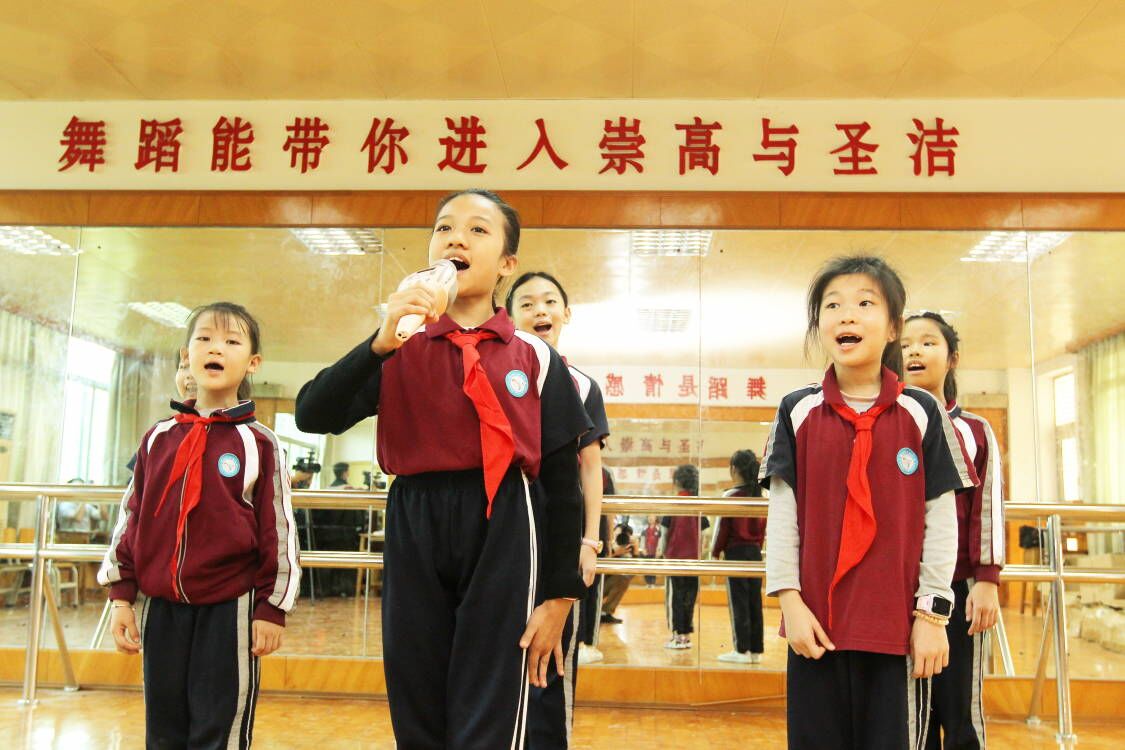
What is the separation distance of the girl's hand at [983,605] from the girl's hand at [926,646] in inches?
28.2

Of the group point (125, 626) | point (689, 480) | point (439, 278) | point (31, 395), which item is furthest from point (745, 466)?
point (31, 395)

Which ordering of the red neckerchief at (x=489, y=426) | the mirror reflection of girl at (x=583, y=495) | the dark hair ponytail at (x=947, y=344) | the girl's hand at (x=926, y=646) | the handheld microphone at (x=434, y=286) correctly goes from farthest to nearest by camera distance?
the dark hair ponytail at (x=947, y=344) → the mirror reflection of girl at (x=583, y=495) → the girl's hand at (x=926, y=646) → the red neckerchief at (x=489, y=426) → the handheld microphone at (x=434, y=286)

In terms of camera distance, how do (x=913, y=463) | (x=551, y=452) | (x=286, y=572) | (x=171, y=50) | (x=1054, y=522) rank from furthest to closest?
(x=171, y=50) < (x=1054, y=522) < (x=286, y=572) < (x=913, y=463) < (x=551, y=452)

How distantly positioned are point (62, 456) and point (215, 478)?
2.85 meters

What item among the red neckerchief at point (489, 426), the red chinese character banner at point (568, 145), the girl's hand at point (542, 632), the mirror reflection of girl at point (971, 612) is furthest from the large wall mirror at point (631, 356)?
the red neckerchief at point (489, 426)

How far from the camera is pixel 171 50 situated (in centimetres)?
410

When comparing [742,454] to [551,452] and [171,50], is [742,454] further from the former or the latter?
[171,50]

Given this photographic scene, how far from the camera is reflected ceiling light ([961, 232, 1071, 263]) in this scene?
4.30m

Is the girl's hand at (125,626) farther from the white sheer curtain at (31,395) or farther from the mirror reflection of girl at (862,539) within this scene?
the white sheer curtain at (31,395)

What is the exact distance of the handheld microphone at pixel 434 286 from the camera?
1.26 metres

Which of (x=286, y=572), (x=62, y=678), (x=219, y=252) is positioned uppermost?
(x=219, y=252)

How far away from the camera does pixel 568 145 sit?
174 inches

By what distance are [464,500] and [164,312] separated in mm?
3638

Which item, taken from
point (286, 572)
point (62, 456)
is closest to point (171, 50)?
point (62, 456)
